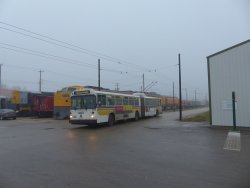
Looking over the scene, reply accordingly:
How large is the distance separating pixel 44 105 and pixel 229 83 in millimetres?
26142

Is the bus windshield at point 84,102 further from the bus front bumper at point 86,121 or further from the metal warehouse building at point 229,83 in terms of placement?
the metal warehouse building at point 229,83

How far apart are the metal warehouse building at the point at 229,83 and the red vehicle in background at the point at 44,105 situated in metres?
24.3

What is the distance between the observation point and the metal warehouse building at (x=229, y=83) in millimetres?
19812

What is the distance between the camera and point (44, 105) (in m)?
39.9

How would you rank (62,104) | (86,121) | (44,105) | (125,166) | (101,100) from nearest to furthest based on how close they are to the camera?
(125,166) < (86,121) < (101,100) < (62,104) < (44,105)

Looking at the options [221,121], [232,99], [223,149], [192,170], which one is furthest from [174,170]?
[221,121]

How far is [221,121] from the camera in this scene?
21156 mm

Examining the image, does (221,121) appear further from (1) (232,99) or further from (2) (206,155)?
(2) (206,155)

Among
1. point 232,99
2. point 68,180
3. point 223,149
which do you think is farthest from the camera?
point 232,99

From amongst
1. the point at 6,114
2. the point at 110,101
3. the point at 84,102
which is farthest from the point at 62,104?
the point at 84,102

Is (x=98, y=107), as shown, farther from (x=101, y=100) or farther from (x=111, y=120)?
(x=111, y=120)

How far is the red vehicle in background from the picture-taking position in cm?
4006

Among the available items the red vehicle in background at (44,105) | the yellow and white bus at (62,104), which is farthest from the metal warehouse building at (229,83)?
the red vehicle in background at (44,105)

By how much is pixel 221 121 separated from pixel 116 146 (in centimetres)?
1110
